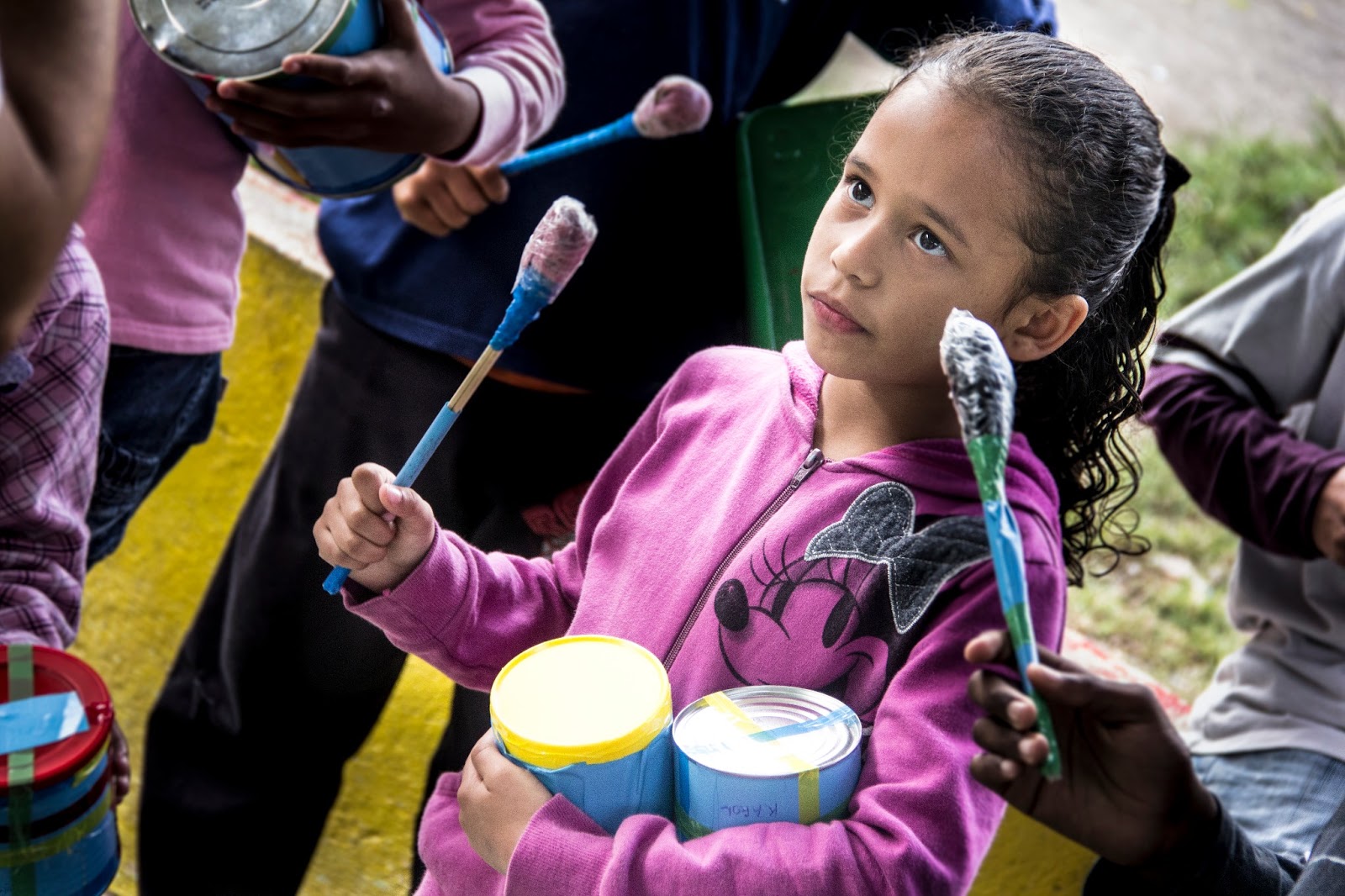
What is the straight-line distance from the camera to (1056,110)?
0.71m

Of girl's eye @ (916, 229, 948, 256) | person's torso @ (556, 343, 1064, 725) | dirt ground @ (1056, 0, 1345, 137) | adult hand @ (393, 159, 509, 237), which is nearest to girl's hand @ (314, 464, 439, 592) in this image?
person's torso @ (556, 343, 1064, 725)

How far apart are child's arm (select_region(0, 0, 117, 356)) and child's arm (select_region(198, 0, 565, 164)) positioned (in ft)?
1.15

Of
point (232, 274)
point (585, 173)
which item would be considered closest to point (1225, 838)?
point (585, 173)

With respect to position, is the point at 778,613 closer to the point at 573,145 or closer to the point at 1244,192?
the point at 573,145

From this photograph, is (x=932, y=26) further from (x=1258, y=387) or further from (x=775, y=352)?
(x=1258, y=387)

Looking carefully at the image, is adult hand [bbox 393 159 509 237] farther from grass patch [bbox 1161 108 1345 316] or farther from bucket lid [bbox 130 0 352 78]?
grass patch [bbox 1161 108 1345 316]

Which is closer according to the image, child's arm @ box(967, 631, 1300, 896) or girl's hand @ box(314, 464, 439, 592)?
child's arm @ box(967, 631, 1300, 896)

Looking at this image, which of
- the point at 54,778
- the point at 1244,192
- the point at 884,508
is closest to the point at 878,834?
the point at 884,508

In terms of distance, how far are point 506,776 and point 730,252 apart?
1.96 ft

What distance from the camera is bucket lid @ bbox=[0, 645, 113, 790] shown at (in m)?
0.75

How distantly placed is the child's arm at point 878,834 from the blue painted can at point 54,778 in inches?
9.4

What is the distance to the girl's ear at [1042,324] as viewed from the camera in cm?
74

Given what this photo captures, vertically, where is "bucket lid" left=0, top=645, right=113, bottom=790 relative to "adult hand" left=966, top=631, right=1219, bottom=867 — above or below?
below

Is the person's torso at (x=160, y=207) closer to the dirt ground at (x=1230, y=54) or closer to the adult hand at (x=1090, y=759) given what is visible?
the adult hand at (x=1090, y=759)
